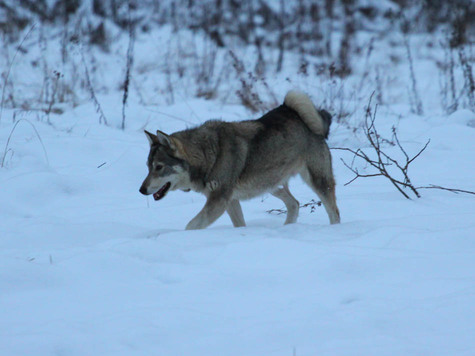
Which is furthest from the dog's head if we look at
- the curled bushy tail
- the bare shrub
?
the bare shrub

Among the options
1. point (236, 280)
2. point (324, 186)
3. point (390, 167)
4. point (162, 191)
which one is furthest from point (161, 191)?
point (390, 167)

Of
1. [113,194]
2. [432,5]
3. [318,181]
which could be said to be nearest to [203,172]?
[318,181]

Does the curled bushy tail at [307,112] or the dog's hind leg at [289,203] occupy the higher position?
the curled bushy tail at [307,112]

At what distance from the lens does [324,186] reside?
5.32m

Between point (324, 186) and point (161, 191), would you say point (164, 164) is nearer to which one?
point (161, 191)

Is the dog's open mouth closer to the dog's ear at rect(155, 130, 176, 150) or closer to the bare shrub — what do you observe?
the dog's ear at rect(155, 130, 176, 150)

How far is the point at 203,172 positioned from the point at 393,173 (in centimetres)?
275

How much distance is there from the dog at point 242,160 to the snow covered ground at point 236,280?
375mm

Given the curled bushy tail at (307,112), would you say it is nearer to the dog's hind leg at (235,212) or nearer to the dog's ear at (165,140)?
the dog's hind leg at (235,212)

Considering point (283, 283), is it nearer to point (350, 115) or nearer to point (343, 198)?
point (343, 198)

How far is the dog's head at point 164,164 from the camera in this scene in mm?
4973

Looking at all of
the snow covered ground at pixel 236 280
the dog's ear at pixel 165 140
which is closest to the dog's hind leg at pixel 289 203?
the snow covered ground at pixel 236 280

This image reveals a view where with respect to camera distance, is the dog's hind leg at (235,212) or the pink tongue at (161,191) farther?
the dog's hind leg at (235,212)

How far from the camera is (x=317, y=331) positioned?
8.94ft
